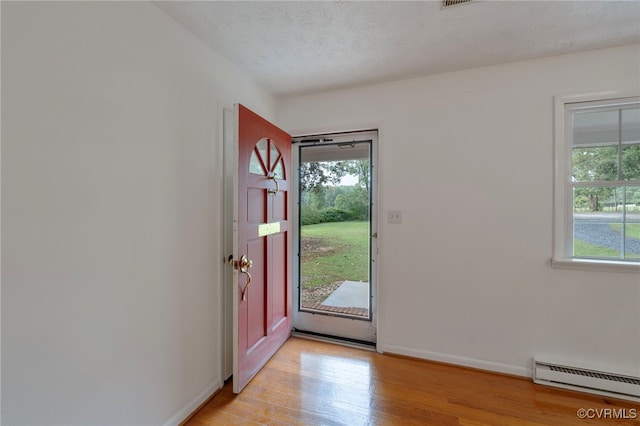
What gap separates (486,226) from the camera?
7.07 feet

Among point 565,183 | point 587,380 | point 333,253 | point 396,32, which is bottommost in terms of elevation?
point 587,380

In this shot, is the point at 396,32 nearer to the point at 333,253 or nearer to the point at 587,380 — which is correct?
the point at 333,253

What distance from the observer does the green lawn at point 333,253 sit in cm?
264

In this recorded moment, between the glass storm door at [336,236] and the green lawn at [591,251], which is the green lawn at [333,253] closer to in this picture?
the glass storm door at [336,236]

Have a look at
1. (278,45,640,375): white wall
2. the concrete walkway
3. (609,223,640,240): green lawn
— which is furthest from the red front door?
(609,223,640,240): green lawn

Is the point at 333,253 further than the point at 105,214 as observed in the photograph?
Yes

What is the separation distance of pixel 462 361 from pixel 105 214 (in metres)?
2.67

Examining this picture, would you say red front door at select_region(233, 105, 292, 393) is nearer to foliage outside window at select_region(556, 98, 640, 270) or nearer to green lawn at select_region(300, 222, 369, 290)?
green lawn at select_region(300, 222, 369, 290)

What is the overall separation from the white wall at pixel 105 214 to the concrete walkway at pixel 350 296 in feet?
4.11

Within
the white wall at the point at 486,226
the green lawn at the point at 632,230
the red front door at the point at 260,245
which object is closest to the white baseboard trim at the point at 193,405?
the red front door at the point at 260,245

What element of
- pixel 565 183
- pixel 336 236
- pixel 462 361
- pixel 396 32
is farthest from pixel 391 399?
pixel 396 32

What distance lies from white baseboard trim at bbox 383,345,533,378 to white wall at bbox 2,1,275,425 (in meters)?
1.58

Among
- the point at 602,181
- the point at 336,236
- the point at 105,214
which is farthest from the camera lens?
the point at 336,236

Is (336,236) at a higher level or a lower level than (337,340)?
higher
